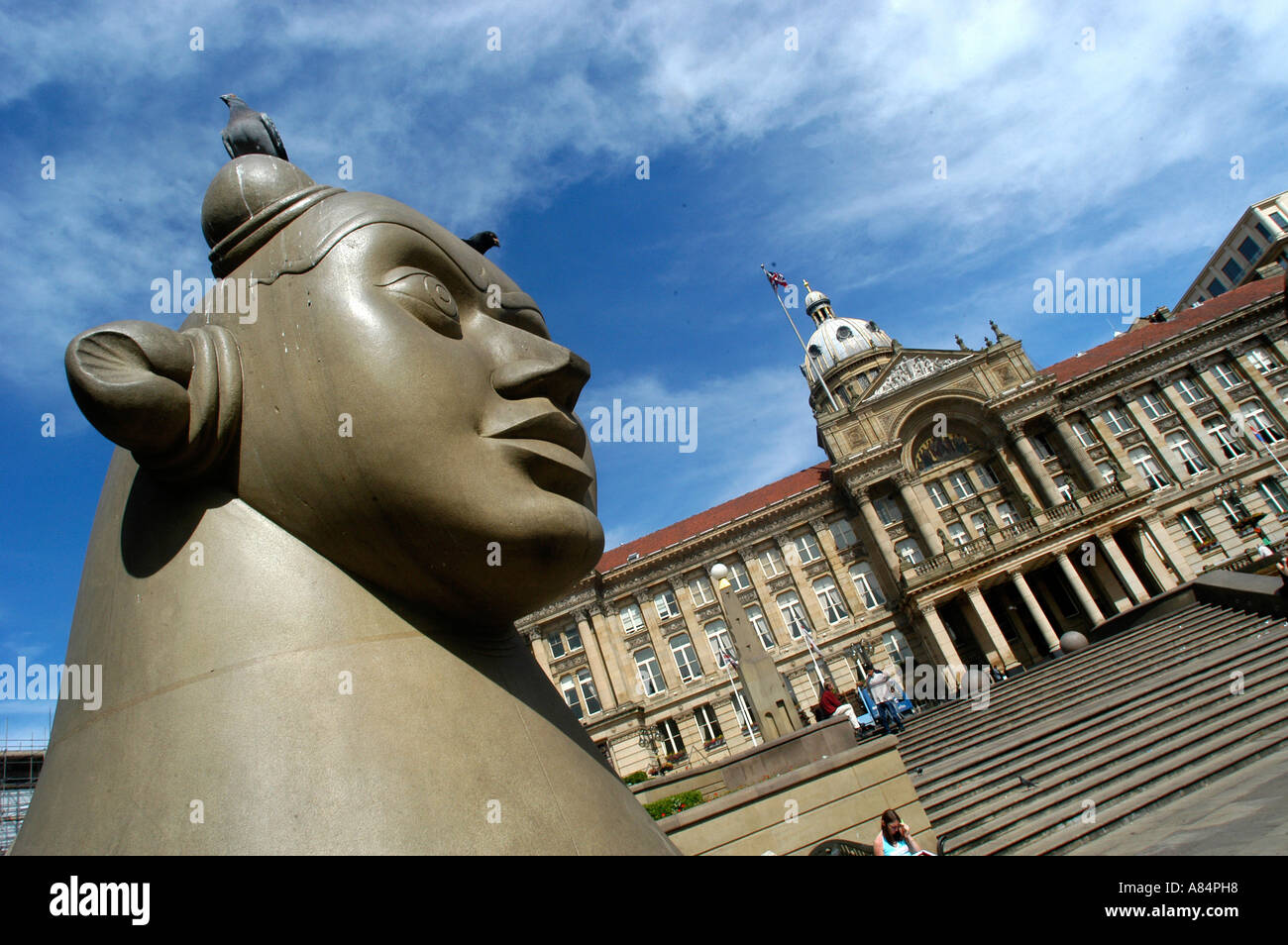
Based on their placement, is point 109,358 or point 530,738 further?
point 530,738

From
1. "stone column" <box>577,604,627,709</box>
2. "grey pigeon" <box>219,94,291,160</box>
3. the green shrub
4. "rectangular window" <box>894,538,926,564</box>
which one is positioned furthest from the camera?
"stone column" <box>577,604,627,709</box>

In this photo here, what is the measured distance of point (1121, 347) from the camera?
37.5 meters

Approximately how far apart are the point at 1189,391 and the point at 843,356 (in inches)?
727

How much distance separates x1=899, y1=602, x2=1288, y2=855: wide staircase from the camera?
8336 millimetres

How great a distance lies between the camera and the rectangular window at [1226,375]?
34.2 metres

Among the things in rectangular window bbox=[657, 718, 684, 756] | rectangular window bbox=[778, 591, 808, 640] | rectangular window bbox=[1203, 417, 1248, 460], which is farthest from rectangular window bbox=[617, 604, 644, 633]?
rectangular window bbox=[1203, 417, 1248, 460]

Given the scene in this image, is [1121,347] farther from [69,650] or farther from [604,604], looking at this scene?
[69,650]

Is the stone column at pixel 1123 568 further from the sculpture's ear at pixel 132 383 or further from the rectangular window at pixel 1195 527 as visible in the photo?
the sculpture's ear at pixel 132 383

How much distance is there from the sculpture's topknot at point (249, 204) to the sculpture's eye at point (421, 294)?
1.96 feet

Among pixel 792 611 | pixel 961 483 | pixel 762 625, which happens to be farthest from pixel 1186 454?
pixel 762 625

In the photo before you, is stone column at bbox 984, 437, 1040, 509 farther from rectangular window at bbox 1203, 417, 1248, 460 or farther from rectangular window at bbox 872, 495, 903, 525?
rectangular window at bbox 1203, 417, 1248, 460

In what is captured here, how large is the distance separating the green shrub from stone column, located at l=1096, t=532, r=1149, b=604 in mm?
26184
